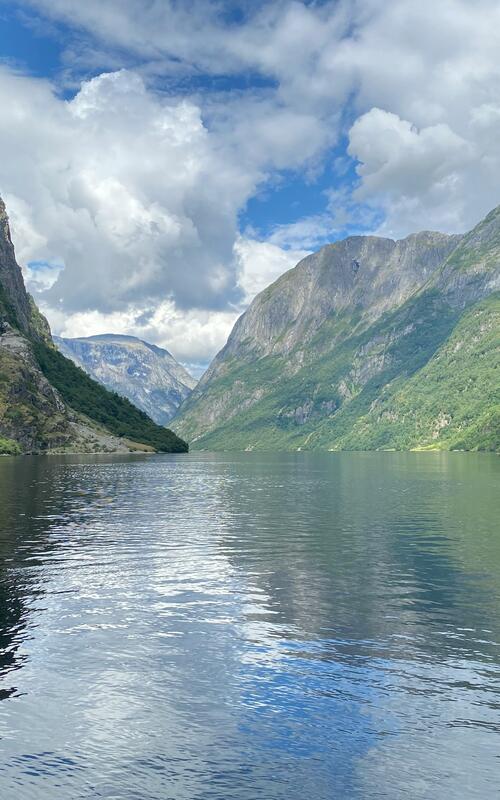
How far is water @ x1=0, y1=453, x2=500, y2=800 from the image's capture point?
914 inches

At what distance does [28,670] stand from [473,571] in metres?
38.2

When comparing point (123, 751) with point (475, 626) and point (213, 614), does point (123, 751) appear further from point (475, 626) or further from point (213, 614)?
point (475, 626)

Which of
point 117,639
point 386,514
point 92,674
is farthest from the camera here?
point 386,514

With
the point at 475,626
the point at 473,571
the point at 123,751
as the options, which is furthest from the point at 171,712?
the point at 473,571

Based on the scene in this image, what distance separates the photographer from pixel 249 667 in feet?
110

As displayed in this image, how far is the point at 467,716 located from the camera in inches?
1091

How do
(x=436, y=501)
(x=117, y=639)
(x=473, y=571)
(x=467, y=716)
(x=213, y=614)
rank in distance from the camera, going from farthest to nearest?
(x=436, y=501), (x=473, y=571), (x=213, y=614), (x=117, y=639), (x=467, y=716)

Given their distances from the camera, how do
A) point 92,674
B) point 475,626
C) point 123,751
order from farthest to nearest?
1. point 475,626
2. point 92,674
3. point 123,751

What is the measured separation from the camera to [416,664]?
33.9m

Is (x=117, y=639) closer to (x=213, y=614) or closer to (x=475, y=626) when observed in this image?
(x=213, y=614)

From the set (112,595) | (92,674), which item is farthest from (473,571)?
(92,674)

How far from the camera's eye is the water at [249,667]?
23219 millimetres

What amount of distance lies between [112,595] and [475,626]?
81.5 ft

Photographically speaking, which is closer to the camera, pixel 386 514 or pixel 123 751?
pixel 123 751
